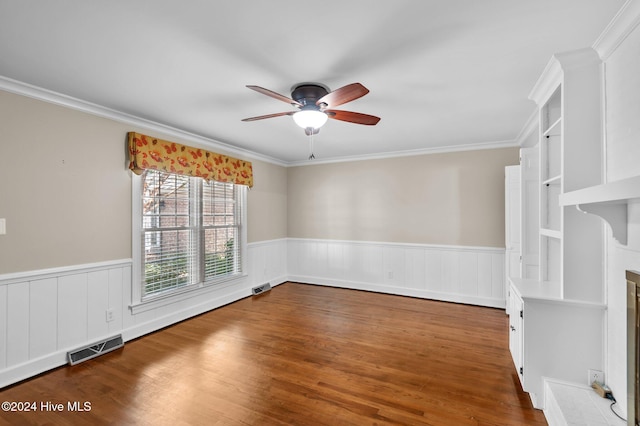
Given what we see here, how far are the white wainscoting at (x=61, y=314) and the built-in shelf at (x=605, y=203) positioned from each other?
3.98m

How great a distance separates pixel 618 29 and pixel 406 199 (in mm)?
3531

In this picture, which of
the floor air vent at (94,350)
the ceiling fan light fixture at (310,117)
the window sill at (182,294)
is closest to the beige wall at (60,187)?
the window sill at (182,294)

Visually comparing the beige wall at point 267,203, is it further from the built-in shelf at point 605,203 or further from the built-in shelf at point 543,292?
the built-in shelf at point 605,203

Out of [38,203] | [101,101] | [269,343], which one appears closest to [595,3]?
[269,343]

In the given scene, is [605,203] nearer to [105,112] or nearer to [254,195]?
[105,112]

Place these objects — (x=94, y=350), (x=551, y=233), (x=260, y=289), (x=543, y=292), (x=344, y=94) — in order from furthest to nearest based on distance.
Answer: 1. (x=260, y=289)
2. (x=94, y=350)
3. (x=551, y=233)
4. (x=543, y=292)
5. (x=344, y=94)

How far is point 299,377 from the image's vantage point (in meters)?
2.52

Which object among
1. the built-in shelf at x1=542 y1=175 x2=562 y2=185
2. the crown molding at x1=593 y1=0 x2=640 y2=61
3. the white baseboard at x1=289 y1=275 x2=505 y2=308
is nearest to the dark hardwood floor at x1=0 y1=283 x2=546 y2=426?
the white baseboard at x1=289 y1=275 x2=505 y2=308

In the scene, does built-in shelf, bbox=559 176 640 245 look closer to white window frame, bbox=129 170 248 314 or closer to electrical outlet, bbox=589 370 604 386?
electrical outlet, bbox=589 370 604 386

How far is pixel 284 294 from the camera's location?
5.14m

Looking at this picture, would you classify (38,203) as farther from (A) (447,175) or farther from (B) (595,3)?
(A) (447,175)

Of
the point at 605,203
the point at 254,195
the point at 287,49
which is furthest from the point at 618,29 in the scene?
the point at 254,195

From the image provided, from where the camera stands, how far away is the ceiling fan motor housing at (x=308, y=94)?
2.41 meters

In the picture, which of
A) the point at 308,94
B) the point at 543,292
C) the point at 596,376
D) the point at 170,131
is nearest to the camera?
the point at 596,376
